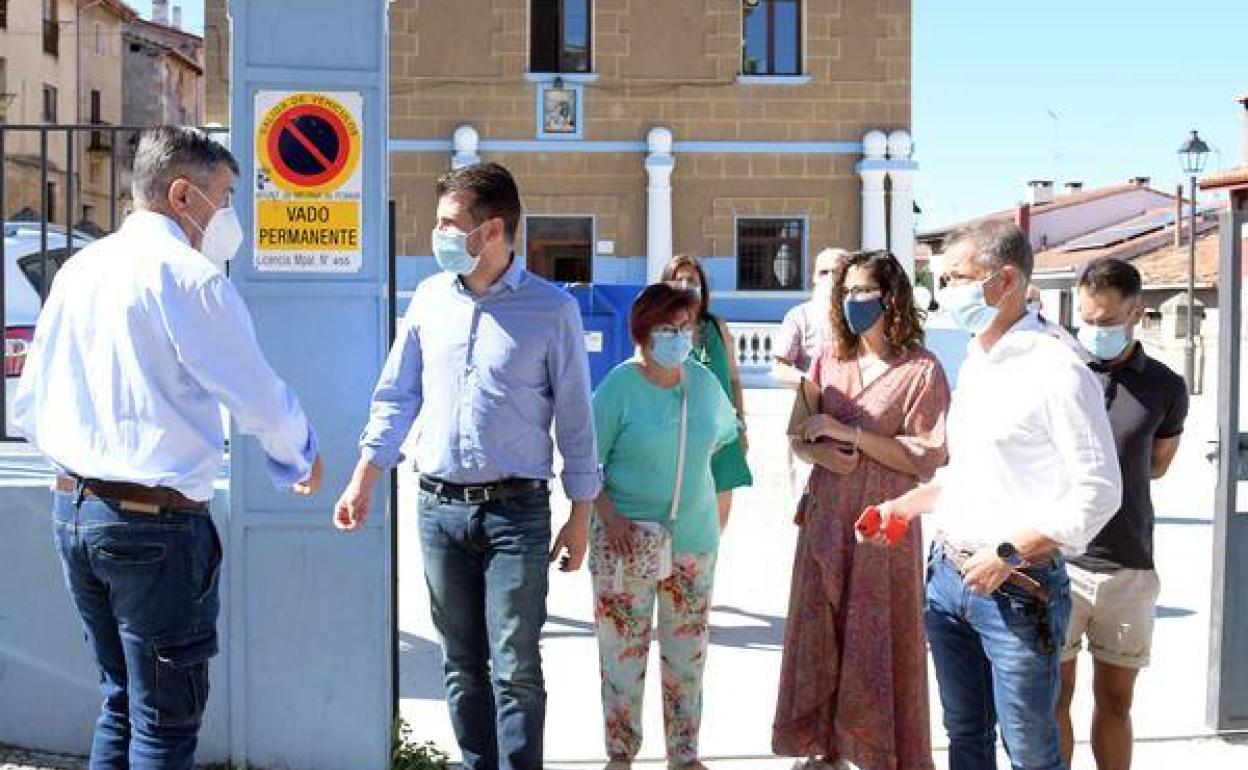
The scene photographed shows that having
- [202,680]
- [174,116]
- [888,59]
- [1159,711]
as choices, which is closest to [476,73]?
[888,59]

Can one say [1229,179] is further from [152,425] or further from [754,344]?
[152,425]

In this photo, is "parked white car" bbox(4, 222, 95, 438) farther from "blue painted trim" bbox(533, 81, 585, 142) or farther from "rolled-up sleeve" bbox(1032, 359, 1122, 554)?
"blue painted trim" bbox(533, 81, 585, 142)

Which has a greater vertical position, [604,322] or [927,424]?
[604,322]

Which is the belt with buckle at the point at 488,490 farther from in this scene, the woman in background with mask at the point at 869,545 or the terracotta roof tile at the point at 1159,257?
the terracotta roof tile at the point at 1159,257

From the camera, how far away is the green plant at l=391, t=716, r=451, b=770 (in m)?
5.36

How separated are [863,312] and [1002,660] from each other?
1451mm

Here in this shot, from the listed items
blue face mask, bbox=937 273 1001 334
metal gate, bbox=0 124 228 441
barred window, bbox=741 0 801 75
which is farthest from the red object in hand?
barred window, bbox=741 0 801 75

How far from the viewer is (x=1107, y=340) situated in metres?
4.86

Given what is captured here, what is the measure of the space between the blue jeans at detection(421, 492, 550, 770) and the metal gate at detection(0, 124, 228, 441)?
5.90 feet

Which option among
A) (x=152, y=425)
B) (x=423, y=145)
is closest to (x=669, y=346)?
(x=152, y=425)

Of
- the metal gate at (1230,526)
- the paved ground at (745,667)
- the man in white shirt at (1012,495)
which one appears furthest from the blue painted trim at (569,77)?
the man in white shirt at (1012,495)

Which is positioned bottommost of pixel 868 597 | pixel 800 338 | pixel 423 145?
pixel 868 597

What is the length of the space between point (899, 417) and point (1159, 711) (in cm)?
218

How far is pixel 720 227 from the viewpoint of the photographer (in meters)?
28.5
